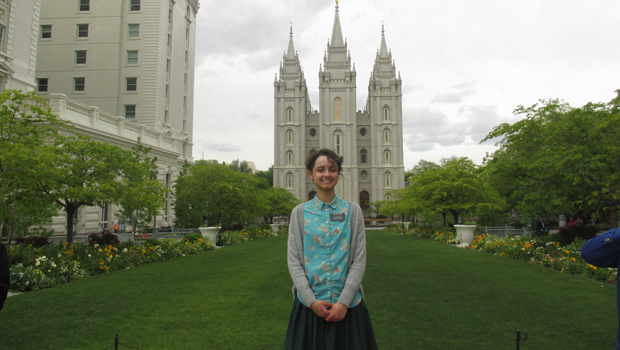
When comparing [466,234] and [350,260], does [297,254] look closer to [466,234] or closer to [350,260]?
[350,260]

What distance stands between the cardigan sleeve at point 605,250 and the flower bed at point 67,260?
11017mm

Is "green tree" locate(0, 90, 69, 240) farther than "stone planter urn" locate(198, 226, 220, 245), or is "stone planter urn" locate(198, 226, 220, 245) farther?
"stone planter urn" locate(198, 226, 220, 245)

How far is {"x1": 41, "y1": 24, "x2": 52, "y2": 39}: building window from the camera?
3328cm

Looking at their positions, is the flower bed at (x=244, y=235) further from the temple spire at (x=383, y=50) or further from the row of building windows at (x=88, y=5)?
the temple spire at (x=383, y=50)

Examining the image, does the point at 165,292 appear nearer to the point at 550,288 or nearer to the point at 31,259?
the point at 31,259

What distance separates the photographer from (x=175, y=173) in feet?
115

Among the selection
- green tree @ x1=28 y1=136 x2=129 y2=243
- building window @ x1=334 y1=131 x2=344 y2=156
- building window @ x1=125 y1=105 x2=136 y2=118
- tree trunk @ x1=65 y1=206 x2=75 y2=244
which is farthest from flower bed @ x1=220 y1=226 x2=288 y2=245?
building window @ x1=334 y1=131 x2=344 y2=156

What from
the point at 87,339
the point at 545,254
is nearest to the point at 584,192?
the point at 545,254

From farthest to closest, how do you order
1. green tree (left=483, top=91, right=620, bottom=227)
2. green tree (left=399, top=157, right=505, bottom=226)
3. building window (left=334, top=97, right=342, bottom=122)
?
building window (left=334, top=97, right=342, bottom=122), green tree (left=399, top=157, right=505, bottom=226), green tree (left=483, top=91, right=620, bottom=227)

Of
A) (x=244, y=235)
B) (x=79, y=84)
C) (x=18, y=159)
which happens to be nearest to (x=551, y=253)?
(x=18, y=159)

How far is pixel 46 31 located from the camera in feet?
110

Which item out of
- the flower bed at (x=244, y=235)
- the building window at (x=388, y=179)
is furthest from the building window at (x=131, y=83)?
the building window at (x=388, y=179)

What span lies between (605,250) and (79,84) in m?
38.3

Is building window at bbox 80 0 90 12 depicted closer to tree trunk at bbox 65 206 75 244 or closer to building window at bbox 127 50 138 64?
building window at bbox 127 50 138 64
